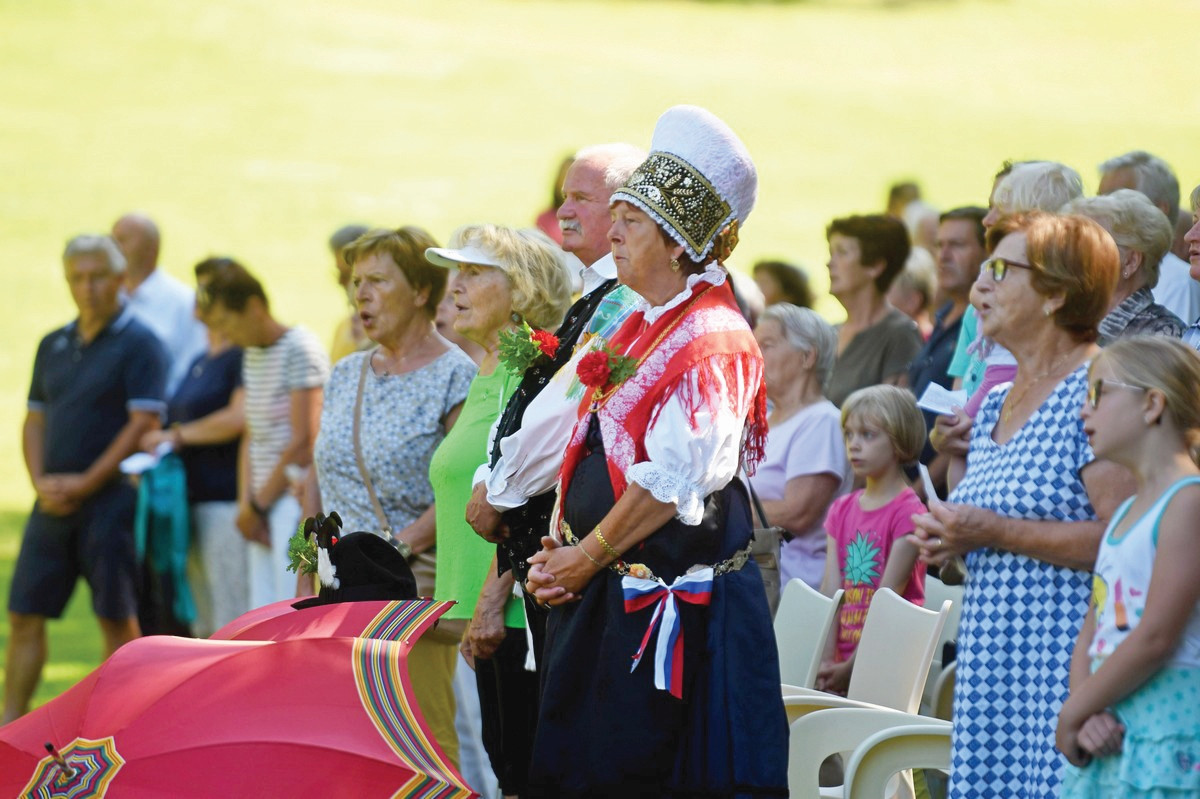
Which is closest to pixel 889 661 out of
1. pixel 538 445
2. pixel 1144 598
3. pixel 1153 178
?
pixel 538 445

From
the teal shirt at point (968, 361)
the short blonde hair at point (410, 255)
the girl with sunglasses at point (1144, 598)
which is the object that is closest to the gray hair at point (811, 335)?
the teal shirt at point (968, 361)

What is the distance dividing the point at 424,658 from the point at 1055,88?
1057 inches

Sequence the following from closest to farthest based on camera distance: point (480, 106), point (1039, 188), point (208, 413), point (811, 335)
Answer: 1. point (1039, 188)
2. point (811, 335)
3. point (208, 413)
4. point (480, 106)

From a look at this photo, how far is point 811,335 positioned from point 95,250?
4.02 meters

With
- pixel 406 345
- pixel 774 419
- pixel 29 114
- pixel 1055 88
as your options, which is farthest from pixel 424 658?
pixel 1055 88

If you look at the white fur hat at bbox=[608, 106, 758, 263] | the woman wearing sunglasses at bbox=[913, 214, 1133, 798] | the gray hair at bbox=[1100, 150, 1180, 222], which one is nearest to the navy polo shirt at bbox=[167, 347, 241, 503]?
the gray hair at bbox=[1100, 150, 1180, 222]

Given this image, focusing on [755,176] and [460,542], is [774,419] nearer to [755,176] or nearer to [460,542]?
[460,542]

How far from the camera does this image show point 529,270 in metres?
4.63

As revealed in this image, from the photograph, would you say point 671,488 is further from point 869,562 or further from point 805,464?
point 805,464

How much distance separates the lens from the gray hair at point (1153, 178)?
203 inches

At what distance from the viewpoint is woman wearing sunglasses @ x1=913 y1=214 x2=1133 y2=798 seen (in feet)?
10.9

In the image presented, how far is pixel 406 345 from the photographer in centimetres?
532

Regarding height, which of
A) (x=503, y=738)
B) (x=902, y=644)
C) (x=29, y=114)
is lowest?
(x=503, y=738)

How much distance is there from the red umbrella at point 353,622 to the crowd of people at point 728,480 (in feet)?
1.36
